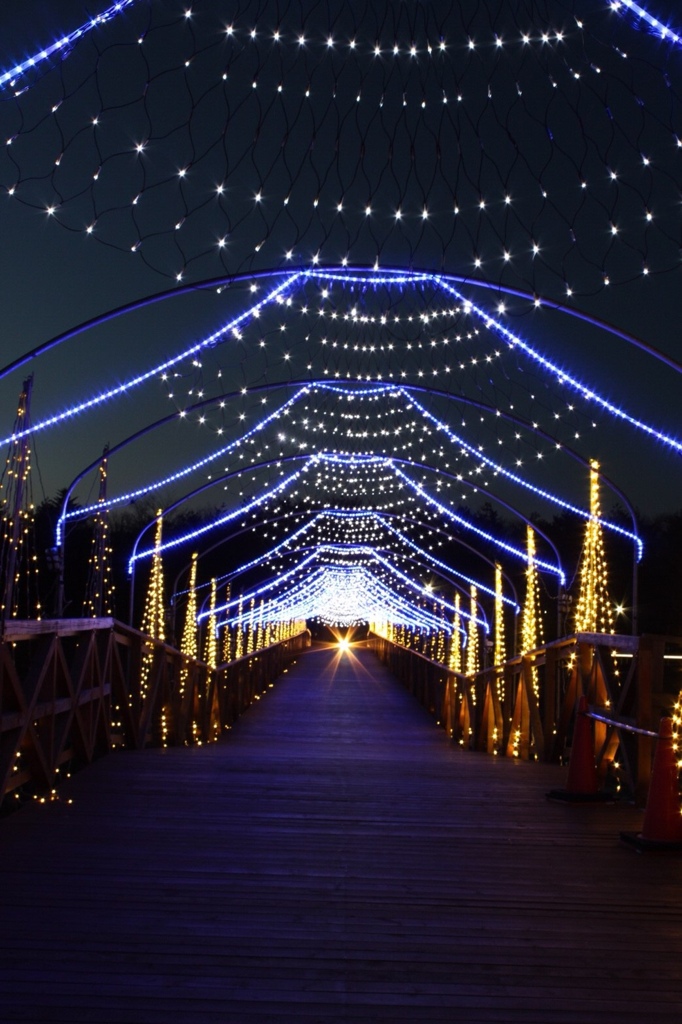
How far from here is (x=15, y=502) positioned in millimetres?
12758

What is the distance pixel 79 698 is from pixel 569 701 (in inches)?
161

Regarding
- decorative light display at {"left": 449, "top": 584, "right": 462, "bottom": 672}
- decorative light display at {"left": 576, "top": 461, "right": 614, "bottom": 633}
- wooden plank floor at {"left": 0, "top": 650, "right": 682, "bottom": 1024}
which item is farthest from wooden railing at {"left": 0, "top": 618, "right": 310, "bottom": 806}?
decorative light display at {"left": 449, "top": 584, "right": 462, "bottom": 672}

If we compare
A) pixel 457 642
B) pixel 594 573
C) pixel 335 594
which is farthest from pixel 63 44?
pixel 335 594

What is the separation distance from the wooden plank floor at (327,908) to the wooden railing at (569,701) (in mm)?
609

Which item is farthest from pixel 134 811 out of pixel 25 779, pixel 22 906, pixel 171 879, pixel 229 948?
pixel 229 948

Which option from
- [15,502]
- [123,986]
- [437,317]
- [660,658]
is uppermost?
[437,317]

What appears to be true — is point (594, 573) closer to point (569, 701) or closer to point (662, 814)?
point (569, 701)

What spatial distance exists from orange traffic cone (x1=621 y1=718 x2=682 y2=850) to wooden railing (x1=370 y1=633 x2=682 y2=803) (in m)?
0.61

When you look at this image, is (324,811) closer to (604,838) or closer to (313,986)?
(604,838)

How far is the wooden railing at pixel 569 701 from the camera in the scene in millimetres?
7531

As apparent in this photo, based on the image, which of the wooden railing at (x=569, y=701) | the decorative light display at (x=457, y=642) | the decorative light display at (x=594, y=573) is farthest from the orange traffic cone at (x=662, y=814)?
the decorative light display at (x=457, y=642)

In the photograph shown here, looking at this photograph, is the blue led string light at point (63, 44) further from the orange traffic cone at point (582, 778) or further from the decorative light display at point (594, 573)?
the decorative light display at point (594, 573)

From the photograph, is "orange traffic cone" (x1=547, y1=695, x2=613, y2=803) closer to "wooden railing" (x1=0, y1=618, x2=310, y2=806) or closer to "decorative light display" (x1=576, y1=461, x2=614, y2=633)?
"wooden railing" (x1=0, y1=618, x2=310, y2=806)

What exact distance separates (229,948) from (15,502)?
30.6 feet
